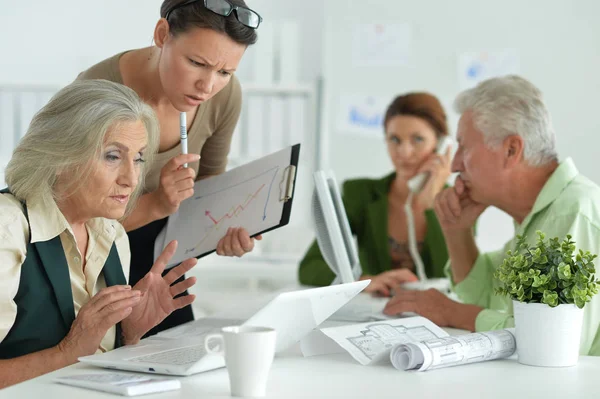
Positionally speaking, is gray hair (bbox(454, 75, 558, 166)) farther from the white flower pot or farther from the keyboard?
the keyboard

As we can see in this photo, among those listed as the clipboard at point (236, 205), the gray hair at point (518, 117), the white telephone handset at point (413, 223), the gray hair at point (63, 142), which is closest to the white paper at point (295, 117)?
the white telephone handset at point (413, 223)

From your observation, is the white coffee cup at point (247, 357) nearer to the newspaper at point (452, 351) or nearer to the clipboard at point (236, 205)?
the newspaper at point (452, 351)

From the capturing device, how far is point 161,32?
176cm

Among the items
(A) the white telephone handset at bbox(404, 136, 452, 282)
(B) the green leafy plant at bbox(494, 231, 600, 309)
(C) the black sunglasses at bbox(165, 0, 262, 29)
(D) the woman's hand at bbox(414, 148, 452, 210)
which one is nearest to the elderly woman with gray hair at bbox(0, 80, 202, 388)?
(C) the black sunglasses at bbox(165, 0, 262, 29)

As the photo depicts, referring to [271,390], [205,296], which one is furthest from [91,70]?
[205,296]

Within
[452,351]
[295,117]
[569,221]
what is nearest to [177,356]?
[452,351]

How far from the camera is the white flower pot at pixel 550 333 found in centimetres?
130

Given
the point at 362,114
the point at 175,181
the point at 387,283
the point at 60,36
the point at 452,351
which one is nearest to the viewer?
the point at 452,351

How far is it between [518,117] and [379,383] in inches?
38.4

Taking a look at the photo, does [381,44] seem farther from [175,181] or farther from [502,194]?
[175,181]

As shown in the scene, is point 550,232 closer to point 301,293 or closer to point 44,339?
point 301,293

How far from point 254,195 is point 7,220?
0.65 meters

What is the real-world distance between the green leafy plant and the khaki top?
94 cm

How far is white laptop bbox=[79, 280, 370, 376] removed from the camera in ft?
3.89
